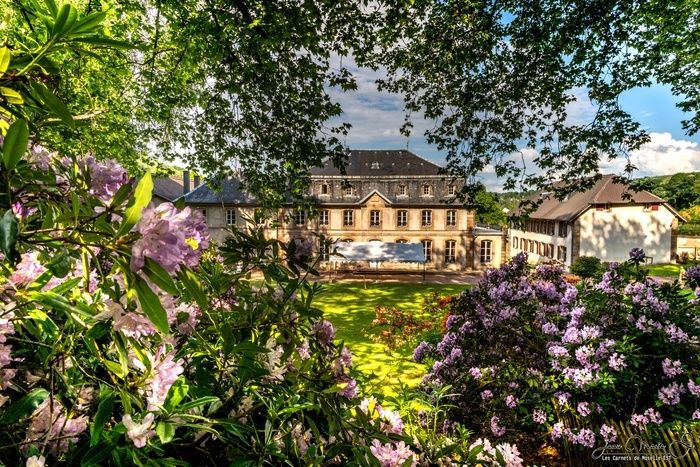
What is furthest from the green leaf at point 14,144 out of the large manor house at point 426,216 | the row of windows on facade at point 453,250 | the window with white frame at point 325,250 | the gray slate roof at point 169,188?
the gray slate roof at point 169,188

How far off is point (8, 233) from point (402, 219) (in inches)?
1190

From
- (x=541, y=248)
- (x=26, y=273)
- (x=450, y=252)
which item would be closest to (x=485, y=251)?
(x=450, y=252)

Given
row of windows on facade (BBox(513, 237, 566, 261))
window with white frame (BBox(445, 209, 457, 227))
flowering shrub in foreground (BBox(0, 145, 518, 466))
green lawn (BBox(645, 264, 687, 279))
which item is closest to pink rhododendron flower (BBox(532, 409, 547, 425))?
flowering shrub in foreground (BBox(0, 145, 518, 466))

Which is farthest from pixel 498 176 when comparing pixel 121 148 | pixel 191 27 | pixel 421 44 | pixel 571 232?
pixel 571 232

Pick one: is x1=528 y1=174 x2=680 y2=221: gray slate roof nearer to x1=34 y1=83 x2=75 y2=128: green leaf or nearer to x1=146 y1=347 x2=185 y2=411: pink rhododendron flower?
x1=146 y1=347 x2=185 y2=411: pink rhododendron flower

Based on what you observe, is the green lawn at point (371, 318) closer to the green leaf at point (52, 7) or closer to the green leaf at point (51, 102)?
the green leaf at point (51, 102)

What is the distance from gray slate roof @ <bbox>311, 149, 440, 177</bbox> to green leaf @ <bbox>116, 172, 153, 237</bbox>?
30.4 meters

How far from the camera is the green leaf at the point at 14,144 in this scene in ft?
2.10

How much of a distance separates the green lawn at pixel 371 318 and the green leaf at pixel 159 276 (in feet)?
7.04

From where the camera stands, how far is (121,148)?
37.2 feet

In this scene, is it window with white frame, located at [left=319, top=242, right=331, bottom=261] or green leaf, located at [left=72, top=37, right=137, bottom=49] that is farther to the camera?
window with white frame, located at [left=319, top=242, right=331, bottom=261]

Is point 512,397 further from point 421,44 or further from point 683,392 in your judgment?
point 421,44

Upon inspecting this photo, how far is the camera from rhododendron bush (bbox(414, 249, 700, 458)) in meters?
3.66

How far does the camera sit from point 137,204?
2.23 feet
